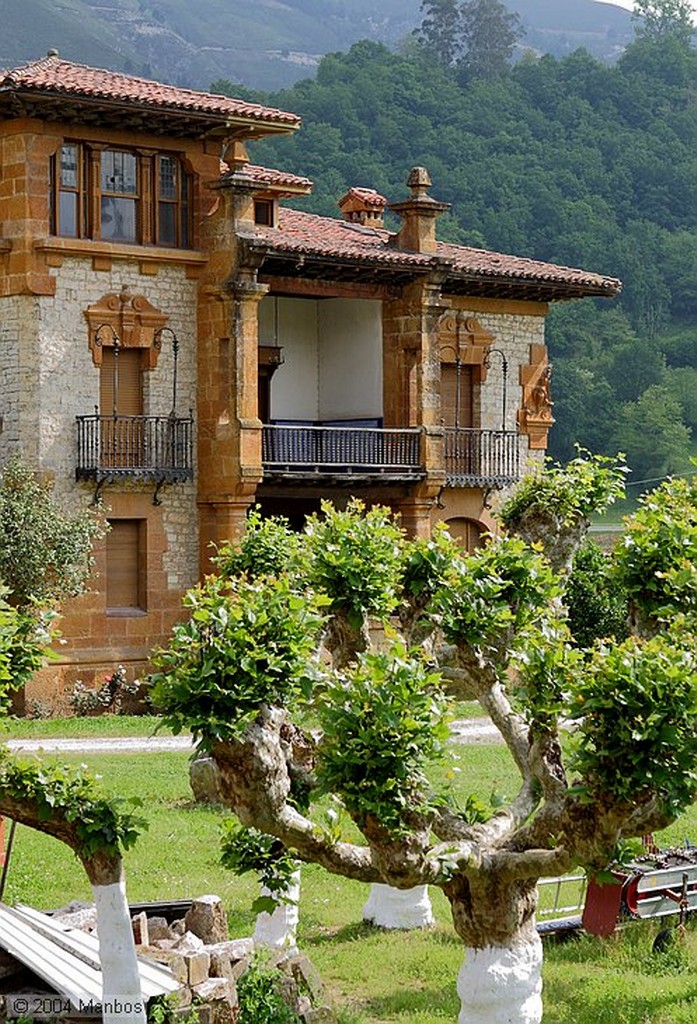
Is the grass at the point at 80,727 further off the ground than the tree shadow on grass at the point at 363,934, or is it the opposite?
the grass at the point at 80,727

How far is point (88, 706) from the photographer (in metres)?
35.4

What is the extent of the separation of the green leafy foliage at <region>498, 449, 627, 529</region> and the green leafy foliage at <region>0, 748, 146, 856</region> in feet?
32.6

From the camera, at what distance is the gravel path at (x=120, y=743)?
30.4 meters

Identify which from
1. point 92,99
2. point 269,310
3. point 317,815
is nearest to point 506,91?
point 269,310

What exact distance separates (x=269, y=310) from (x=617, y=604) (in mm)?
9092

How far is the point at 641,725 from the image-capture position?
591 inches

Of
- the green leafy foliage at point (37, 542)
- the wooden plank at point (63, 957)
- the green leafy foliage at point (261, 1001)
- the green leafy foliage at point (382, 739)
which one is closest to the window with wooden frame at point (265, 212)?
the green leafy foliage at point (37, 542)

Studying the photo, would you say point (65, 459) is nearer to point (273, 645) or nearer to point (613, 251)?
point (273, 645)

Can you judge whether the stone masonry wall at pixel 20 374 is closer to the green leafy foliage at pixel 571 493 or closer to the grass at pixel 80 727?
the grass at pixel 80 727

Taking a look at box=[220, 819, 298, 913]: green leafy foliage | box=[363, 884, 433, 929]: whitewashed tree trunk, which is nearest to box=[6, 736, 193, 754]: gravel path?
box=[363, 884, 433, 929]: whitewashed tree trunk

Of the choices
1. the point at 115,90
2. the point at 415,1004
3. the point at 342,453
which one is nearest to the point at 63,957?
the point at 415,1004

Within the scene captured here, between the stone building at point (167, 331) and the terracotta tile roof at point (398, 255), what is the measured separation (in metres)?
0.07

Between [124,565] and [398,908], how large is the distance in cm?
1717

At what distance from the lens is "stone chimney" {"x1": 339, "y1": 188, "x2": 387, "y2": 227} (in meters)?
45.8
